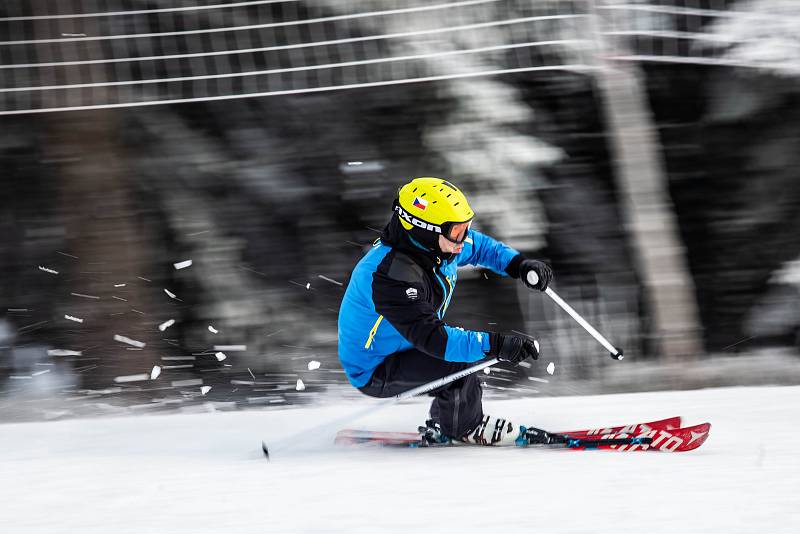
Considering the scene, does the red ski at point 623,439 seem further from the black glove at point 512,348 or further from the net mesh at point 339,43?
the net mesh at point 339,43

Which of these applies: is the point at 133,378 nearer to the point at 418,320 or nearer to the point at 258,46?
the point at 258,46

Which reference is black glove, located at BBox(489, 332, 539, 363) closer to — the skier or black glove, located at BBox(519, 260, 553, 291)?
the skier

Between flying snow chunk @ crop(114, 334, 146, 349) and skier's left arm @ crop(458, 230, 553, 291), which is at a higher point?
skier's left arm @ crop(458, 230, 553, 291)

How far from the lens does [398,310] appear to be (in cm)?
382

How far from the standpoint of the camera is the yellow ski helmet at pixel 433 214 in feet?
12.7

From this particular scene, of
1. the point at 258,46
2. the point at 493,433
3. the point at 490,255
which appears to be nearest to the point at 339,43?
the point at 258,46

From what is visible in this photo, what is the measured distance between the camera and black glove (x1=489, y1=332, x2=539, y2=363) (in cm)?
370

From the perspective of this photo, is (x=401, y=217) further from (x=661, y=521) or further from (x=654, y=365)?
(x=654, y=365)

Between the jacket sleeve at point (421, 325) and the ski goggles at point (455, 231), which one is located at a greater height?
the ski goggles at point (455, 231)

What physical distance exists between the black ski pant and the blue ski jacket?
0.20ft

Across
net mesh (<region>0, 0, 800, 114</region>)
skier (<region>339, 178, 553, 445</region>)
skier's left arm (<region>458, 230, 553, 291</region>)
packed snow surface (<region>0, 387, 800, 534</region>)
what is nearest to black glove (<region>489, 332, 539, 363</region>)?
skier (<region>339, 178, 553, 445</region>)

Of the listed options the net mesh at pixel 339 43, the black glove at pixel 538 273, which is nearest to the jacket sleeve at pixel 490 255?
the black glove at pixel 538 273

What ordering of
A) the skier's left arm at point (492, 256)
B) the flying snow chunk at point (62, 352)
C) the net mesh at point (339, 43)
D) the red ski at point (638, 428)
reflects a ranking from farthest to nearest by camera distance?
the flying snow chunk at point (62, 352)
the net mesh at point (339, 43)
the skier's left arm at point (492, 256)
the red ski at point (638, 428)

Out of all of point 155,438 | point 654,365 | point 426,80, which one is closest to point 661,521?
point 155,438
